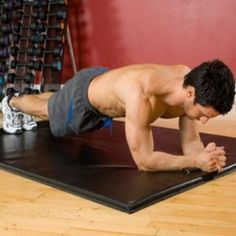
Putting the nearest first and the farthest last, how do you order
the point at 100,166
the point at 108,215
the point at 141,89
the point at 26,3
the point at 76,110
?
1. the point at 108,215
2. the point at 141,89
3. the point at 100,166
4. the point at 76,110
5. the point at 26,3

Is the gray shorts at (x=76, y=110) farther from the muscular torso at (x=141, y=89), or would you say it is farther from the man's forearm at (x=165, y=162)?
the man's forearm at (x=165, y=162)

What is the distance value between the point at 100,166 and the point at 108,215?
565mm

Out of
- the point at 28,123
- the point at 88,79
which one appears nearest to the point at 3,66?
the point at 28,123

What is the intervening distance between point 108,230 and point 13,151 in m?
1.17

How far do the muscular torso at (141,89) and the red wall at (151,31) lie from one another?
1.91 meters

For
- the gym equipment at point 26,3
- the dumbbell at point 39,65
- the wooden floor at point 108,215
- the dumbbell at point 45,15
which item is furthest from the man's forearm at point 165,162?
the gym equipment at point 26,3

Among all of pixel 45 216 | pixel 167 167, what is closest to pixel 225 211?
pixel 167 167

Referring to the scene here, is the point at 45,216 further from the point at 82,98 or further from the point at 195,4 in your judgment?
the point at 195,4

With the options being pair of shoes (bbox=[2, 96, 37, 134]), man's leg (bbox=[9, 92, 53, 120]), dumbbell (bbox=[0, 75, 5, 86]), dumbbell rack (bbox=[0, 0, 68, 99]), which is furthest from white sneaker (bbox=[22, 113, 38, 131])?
dumbbell (bbox=[0, 75, 5, 86])

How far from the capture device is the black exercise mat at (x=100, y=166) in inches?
75.7

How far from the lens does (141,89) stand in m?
2.04

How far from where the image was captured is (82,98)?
2.44m

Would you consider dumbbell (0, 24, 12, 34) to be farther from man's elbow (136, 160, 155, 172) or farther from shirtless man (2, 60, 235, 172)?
man's elbow (136, 160, 155, 172)

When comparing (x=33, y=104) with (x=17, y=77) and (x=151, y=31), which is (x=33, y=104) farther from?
(x=151, y=31)
